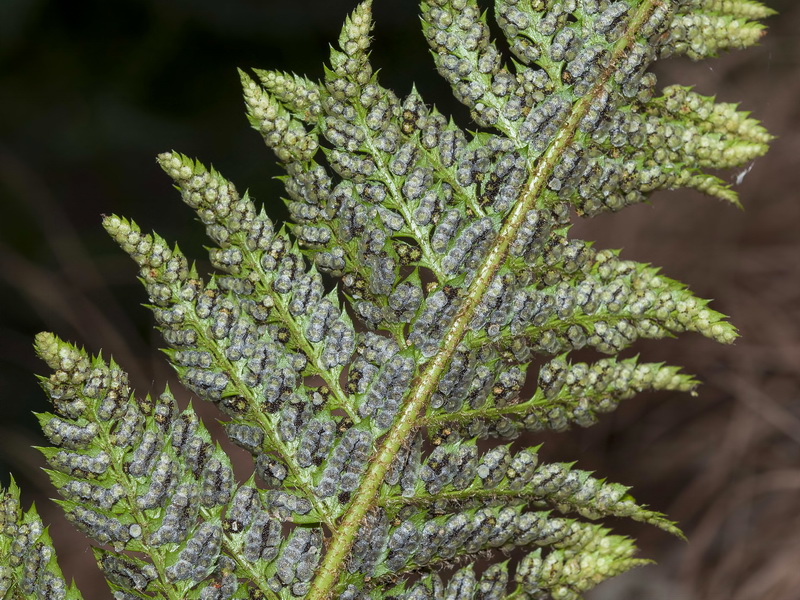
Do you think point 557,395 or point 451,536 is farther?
point 557,395

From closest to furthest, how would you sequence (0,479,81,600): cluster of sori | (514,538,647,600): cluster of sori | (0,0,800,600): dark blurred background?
(0,479,81,600): cluster of sori < (514,538,647,600): cluster of sori < (0,0,800,600): dark blurred background

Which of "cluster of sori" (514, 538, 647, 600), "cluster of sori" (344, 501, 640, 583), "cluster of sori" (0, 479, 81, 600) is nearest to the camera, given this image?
"cluster of sori" (0, 479, 81, 600)

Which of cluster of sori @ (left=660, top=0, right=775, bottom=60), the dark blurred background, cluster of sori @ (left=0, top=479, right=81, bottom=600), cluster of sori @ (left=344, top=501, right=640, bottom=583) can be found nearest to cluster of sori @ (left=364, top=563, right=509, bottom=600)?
cluster of sori @ (left=344, top=501, right=640, bottom=583)

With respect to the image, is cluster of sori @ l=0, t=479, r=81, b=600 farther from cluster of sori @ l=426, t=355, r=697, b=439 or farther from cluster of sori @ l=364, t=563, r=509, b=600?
cluster of sori @ l=426, t=355, r=697, b=439

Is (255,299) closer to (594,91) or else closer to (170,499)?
(170,499)

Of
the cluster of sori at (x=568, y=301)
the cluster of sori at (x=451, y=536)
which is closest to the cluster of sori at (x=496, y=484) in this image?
the cluster of sori at (x=451, y=536)

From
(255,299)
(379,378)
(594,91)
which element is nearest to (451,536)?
(379,378)

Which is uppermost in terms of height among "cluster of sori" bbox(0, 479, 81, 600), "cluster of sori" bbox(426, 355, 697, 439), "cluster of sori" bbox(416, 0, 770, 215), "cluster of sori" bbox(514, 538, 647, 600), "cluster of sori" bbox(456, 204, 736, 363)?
"cluster of sori" bbox(416, 0, 770, 215)
